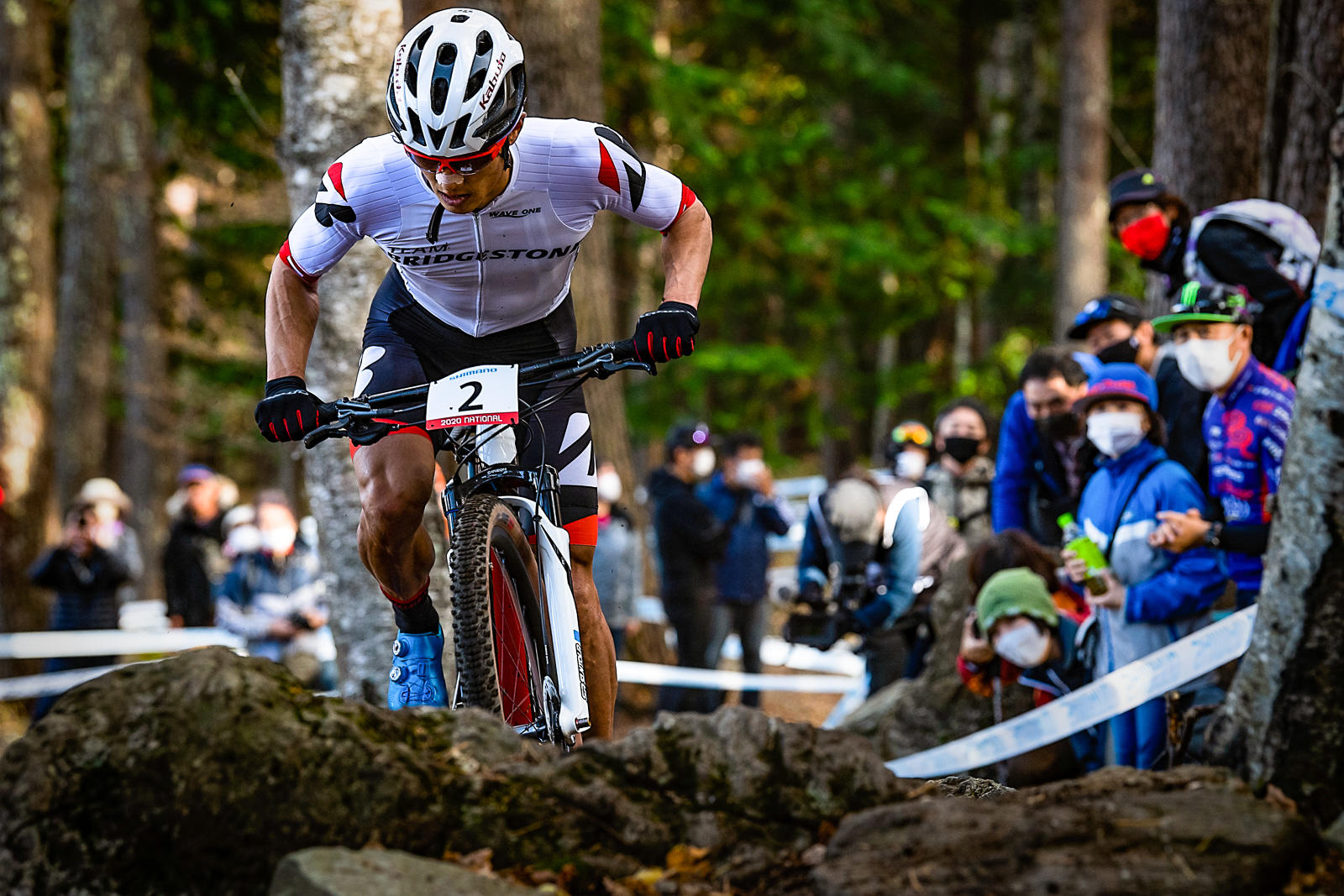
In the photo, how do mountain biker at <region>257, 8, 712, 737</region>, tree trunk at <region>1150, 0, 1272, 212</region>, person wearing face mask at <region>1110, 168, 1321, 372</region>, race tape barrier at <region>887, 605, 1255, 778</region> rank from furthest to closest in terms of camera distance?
tree trunk at <region>1150, 0, 1272, 212</region> → person wearing face mask at <region>1110, 168, 1321, 372</region> → race tape barrier at <region>887, 605, 1255, 778</region> → mountain biker at <region>257, 8, 712, 737</region>

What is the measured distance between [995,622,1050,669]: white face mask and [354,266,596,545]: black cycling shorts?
2.62m

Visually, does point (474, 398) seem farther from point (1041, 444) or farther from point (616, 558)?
point (616, 558)

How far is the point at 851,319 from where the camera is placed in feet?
65.4

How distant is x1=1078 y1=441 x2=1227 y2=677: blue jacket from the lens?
579cm

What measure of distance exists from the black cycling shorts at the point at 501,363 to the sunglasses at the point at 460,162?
75 centimetres

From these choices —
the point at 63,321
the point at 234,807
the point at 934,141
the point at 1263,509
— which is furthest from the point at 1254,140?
the point at 63,321

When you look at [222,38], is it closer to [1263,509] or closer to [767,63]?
[767,63]

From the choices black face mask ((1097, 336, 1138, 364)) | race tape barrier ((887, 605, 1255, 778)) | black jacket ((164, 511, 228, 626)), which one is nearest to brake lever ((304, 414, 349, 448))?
race tape barrier ((887, 605, 1255, 778))

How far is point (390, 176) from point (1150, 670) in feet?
12.0

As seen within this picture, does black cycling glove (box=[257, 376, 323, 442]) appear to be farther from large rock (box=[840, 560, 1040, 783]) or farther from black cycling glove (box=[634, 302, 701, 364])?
large rock (box=[840, 560, 1040, 783])

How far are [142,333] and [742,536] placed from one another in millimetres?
11294

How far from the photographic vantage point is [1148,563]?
5867 millimetres

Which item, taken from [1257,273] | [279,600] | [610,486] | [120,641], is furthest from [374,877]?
[120,641]

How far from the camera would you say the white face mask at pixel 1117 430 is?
19.6ft
